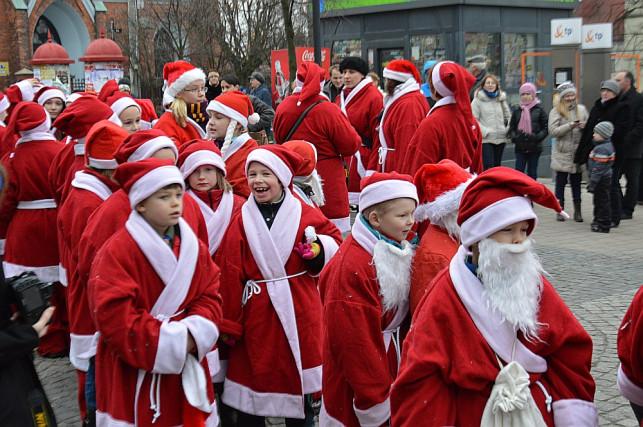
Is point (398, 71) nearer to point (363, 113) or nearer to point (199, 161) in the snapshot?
point (363, 113)

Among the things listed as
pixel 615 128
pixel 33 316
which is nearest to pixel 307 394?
pixel 33 316

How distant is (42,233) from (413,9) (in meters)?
13.0

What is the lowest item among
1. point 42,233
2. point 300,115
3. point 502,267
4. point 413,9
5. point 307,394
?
point 307,394

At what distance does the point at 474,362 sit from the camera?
9.58 ft

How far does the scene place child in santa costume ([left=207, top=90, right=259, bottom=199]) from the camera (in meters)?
6.17

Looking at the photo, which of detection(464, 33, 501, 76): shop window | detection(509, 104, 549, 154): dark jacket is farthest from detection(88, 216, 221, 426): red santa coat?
detection(464, 33, 501, 76): shop window

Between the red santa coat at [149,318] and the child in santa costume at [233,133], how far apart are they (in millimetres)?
2228

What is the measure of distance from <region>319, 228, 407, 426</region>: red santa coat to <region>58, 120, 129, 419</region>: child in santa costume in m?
2.00

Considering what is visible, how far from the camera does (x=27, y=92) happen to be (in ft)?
31.4

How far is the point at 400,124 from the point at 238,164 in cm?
257

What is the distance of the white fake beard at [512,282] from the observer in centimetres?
294

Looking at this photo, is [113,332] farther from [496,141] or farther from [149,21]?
[149,21]

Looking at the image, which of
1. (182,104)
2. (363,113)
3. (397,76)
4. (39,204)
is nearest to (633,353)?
(182,104)

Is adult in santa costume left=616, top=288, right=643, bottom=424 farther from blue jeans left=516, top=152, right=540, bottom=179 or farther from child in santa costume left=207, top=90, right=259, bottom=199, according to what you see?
blue jeans left=516, top=152, right=540, bottom=179
